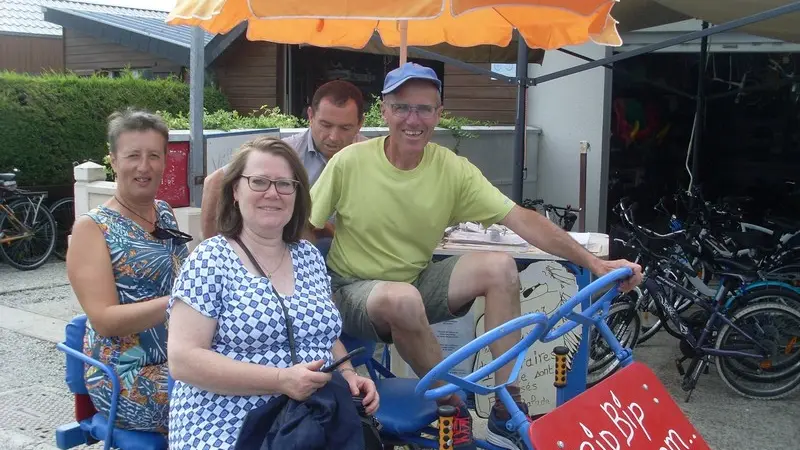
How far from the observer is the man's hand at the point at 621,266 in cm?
262

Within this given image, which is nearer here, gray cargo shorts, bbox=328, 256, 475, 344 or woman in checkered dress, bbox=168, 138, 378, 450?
woman in checkered dress, bbox=168, 138, 378, 450

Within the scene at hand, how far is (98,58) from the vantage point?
1606 cm

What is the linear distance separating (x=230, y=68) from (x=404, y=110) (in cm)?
1089

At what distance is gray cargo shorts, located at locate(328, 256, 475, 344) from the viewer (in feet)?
9.77

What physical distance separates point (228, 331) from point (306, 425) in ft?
1.13

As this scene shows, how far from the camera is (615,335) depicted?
5.12 m

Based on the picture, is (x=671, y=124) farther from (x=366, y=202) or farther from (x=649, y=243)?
(x=366, y=202)

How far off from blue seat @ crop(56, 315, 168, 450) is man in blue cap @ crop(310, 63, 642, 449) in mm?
839

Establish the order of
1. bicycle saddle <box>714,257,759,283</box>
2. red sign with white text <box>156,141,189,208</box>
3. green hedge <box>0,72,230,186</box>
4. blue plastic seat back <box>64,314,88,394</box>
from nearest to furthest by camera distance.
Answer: blue plastic seat back <box>64,314,88,394</box> < bicycle saddle <box>714,257,759,283</box> < red sign with white text <box>156,141,189,208</box> < green hedge <box>0,72,230,186</box>

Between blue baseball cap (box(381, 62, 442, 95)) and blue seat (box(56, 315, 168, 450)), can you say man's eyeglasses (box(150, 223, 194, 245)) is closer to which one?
blue seat (box(56, 315, 168, 450))

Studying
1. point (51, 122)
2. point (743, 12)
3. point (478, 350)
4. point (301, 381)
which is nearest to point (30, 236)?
point (51, 122)

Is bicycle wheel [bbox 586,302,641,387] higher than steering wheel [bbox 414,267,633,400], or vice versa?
steering wheel [bbox 414,267,633,400]

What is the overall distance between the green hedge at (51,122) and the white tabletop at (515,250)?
7.40 meters

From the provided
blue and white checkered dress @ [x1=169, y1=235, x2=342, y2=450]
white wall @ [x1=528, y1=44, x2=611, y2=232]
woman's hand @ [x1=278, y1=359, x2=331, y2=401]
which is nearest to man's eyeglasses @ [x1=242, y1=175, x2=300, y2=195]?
blue and white checkered dress @ [x1=169, y1=235, x2=342, y2=450]
